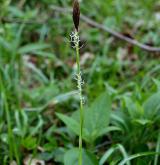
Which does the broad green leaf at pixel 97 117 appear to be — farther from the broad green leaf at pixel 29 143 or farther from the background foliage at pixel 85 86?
the broad green leaf at pixel 29 143

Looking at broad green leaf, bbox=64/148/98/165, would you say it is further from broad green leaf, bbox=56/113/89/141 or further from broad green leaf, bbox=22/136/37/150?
broad green leaf, bbox=22/136/37/150

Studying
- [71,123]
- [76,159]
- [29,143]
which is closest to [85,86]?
[29,143]

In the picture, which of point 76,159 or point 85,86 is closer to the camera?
point 76,159

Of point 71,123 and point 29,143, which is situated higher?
point 71,123

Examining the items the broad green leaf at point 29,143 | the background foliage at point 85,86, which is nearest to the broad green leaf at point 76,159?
the background foliage at point 85,86

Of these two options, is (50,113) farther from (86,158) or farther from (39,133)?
(86,158)

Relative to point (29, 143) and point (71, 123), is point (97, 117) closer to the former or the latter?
point (71, 123)

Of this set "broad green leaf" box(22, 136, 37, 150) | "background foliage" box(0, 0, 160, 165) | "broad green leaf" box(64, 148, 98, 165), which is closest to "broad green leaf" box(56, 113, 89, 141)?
"background foliage" box(0, 0, 160, 165)

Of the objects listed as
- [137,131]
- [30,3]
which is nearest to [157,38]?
[30,3]

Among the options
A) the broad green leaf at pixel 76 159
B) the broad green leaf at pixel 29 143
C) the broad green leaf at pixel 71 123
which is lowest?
the broad green leaf at pixel 29 143

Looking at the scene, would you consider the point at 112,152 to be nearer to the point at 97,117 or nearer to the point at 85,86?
the point at 97,117

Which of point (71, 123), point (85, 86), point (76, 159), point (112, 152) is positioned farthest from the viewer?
point (85, 86)

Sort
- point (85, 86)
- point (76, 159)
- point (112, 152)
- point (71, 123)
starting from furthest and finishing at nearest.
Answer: point (85, 86)
point (112, 152)
point (71, 123)
point (76, 159)
